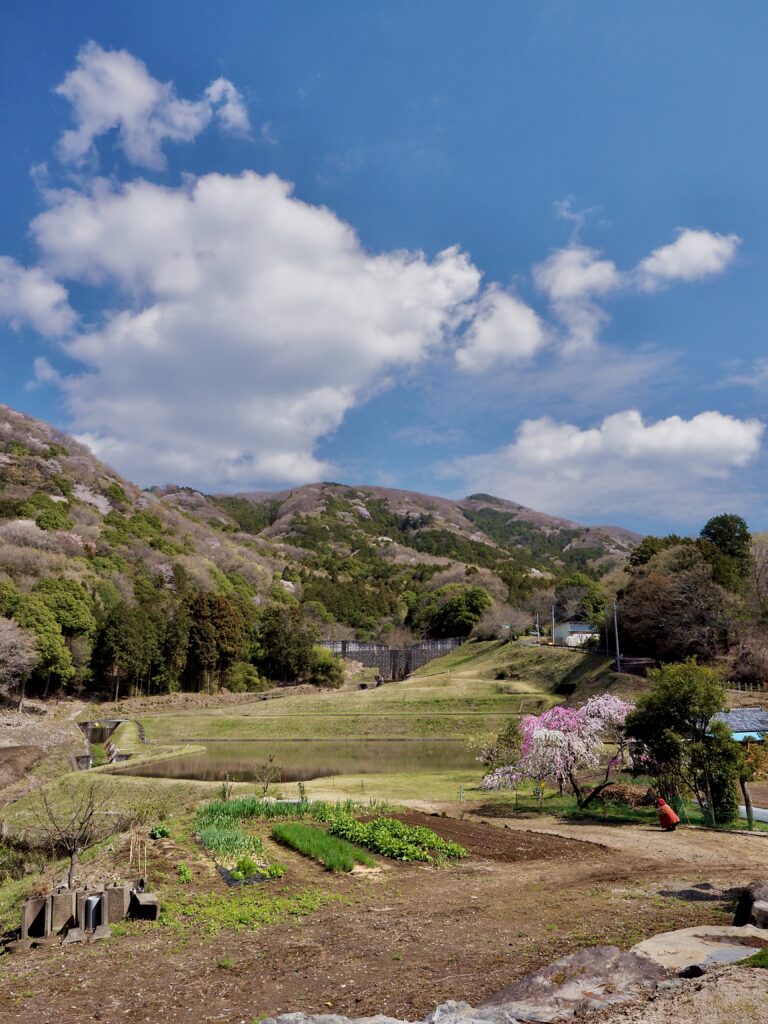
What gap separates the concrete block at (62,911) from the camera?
370 inches

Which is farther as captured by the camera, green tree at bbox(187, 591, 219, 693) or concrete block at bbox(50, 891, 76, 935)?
green tree at bbox(187, 591, 219, 693)

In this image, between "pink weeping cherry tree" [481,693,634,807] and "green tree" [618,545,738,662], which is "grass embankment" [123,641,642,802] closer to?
"green tree" [618,545,738,662]

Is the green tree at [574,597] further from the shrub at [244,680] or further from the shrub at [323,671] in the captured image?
the shrub at [244,680]

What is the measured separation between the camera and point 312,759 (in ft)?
113

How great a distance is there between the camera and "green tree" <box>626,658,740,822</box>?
57.7 ft

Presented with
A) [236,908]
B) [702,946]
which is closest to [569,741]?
[236,908]

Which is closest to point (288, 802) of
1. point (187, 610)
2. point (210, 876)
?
point (210, 876)

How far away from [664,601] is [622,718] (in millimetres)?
32560

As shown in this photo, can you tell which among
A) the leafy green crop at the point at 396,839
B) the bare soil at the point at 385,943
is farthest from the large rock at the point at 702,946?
the leafy green crop at the point at 396,839

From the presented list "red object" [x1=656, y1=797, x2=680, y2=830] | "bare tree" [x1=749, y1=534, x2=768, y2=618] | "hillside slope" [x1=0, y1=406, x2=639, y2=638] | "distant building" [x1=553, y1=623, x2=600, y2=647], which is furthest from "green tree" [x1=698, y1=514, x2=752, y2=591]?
"hillside slope" [x1=0, y1=406, x2=639, y2=638]

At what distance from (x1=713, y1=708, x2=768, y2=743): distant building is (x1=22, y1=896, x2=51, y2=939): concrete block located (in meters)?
25.9

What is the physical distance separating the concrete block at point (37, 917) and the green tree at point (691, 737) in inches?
596

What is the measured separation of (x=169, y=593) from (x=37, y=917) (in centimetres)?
7534

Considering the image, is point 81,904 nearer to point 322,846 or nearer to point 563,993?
point 322,846
